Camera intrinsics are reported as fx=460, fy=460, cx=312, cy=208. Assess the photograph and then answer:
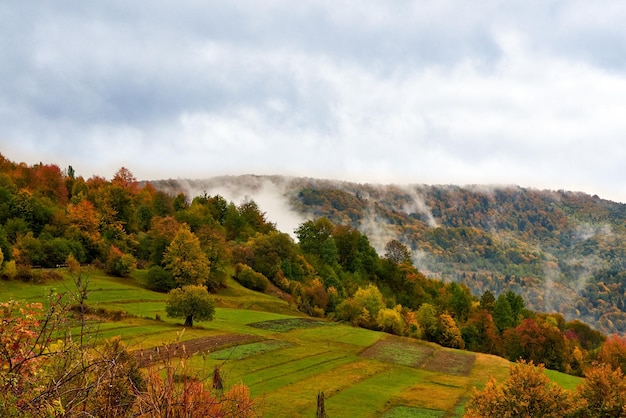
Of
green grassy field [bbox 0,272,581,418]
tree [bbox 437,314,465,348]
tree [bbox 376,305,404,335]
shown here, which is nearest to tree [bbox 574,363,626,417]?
green grassy field [bbox 0,272,581,418]

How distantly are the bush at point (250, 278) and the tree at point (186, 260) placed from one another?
2068cm

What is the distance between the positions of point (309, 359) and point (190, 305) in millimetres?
19969

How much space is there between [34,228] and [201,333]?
58.9 metres

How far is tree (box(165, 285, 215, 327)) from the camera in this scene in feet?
226

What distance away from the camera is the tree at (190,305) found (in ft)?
226

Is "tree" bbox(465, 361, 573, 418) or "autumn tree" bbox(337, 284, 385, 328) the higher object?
"tree" bbox(465, 361, 573, 418)

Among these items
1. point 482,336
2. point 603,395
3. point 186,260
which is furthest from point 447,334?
point 603,395

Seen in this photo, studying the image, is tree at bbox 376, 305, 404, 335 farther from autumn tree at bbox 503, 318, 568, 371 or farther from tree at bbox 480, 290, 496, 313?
tree at bbox 480, 290, 496, 313

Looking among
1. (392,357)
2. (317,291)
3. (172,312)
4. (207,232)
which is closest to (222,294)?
(207,232)

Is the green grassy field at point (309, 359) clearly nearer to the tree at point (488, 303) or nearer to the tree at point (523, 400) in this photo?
the tree at point (523, 400)

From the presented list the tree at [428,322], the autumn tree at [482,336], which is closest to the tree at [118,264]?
the tree at [428,322]

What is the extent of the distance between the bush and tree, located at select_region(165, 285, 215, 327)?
51752 millimetres

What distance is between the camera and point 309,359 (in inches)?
2483

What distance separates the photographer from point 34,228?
101250 millimetres
